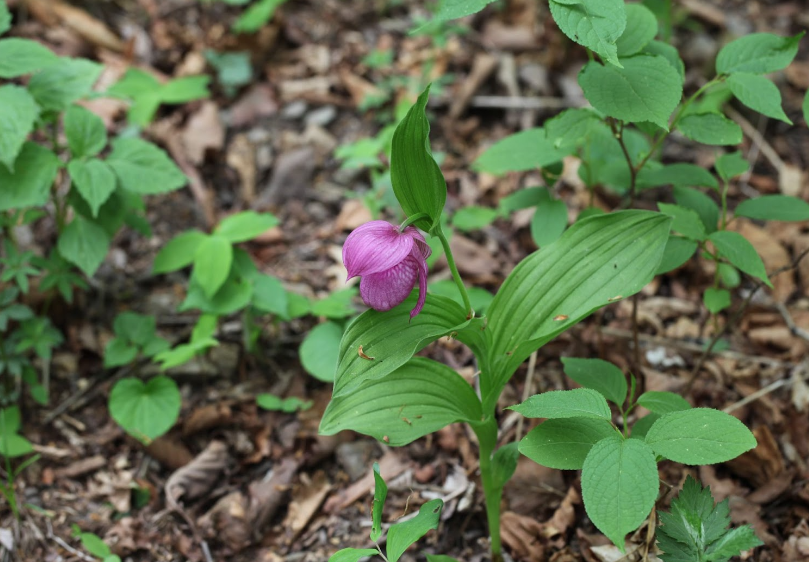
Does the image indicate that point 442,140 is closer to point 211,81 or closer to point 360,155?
point 360,155

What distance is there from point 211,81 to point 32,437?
2119mm

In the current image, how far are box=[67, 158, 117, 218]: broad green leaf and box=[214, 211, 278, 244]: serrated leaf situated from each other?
38 centimetres

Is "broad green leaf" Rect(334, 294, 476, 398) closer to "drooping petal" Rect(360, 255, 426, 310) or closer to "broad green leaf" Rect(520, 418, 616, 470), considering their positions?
"drooping petal" Rect(360, 255, 426, 310)

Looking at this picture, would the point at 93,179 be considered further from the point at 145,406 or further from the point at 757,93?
the point at 757,93

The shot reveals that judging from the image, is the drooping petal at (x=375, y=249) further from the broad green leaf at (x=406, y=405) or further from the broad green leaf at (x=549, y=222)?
the broad green leaf at (x=549, y=222)

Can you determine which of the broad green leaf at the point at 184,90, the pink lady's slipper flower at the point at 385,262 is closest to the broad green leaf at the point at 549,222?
the pink lady's slipper flower at the point at 385,262

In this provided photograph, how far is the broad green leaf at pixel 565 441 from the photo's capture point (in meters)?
1.32

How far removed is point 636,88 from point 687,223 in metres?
0.40

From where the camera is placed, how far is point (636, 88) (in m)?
1.50

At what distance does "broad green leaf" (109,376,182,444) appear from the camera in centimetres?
211

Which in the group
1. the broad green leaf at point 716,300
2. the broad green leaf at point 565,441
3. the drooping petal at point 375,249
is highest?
the drooping petal at point 375,249

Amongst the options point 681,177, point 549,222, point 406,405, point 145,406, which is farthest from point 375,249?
point 145,406

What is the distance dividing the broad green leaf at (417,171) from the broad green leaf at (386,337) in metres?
0.20

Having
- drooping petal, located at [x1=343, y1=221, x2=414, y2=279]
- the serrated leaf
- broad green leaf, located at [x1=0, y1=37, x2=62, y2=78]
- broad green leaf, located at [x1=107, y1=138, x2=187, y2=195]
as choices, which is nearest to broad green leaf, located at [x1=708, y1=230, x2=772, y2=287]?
drooping petal, located at [x1=343, y1=221, x2=414, y2=279]
